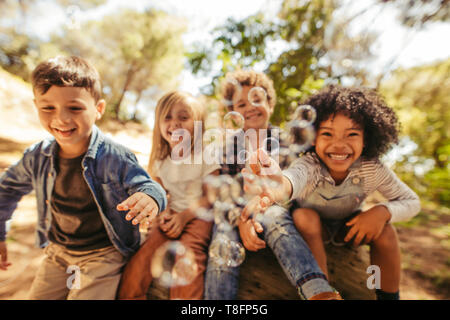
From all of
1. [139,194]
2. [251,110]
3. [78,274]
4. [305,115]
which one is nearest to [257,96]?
[251,110]

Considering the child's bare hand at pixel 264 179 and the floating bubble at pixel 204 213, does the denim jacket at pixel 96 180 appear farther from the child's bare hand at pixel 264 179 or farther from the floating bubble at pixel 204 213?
the child's bare hand at pixel 264 179

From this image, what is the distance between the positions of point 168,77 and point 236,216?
9555 millimetres

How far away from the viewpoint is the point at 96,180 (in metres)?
1.32

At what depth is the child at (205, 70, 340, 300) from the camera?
1.17m

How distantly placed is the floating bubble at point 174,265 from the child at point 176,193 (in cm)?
3

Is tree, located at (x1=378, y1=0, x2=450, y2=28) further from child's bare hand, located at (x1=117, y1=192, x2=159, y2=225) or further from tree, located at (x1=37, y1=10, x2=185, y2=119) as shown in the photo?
tree, located at (x1=37, y1=10, x2=185, y2=119)

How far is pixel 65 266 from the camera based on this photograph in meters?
1.43

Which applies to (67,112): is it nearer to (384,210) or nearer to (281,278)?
(281,278)

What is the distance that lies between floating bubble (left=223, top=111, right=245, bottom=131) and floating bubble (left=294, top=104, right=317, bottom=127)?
44cm

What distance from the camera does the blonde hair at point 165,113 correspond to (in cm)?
167

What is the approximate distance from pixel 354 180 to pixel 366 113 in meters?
0.43

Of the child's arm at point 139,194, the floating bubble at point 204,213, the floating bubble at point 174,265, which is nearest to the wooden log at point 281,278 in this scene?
the floating bubble at point 174,265

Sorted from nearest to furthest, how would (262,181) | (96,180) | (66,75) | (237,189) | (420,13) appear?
(262,181) → (66,75) → (96,180) → (237,189) → (420,13)
